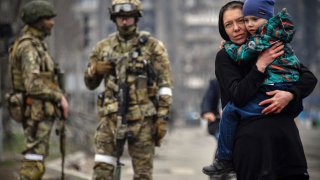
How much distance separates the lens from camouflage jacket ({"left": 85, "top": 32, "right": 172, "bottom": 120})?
6879 millimetres

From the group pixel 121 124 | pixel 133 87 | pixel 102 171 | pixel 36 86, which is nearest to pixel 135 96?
pixel 133 87

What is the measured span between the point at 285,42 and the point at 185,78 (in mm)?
116930

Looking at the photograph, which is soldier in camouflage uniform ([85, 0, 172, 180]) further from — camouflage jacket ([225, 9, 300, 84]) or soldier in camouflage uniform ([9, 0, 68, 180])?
camouflage jacket ([225, 9, 300, 84])

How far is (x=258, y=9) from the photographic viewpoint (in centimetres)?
417

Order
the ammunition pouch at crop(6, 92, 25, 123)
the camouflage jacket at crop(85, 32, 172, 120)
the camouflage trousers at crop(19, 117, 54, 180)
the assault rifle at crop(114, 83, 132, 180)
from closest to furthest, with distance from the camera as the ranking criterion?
the assault rifle at crop(114, 83, 132, 180) → the camouflage jacket at crop(85, 32, 172, 120) → the camouflage trousers at crop(19, 117, 54, 180) → the ammunition pouch at crop(6, 92, 25, 123)

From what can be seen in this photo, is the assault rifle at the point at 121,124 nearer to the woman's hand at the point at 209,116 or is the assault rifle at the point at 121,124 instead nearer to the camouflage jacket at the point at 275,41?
the woman's hand at the point at 209,116

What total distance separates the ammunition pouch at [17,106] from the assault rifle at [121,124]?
1.11m

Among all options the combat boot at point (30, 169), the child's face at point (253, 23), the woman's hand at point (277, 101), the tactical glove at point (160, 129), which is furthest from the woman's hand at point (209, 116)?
the woman's hand at point (277, 101)

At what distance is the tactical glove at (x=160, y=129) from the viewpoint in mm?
6887

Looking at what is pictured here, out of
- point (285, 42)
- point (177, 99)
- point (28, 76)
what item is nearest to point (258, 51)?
point (285, 42)

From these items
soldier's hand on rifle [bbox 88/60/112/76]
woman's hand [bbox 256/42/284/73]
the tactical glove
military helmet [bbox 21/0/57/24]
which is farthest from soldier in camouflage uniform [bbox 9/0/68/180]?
woman's hand [bbox 256/42/284/73]

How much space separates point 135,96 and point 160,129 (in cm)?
38

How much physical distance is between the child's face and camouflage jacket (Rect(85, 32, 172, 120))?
2.76 meters

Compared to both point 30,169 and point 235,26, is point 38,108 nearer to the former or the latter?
point 30,169
